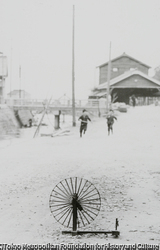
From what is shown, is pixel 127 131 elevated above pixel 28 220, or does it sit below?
above

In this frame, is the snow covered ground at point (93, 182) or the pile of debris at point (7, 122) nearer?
the snow covered ground at point (93, 182)

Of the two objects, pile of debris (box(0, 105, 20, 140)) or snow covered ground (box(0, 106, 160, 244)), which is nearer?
snow covered ground (box(0, 106, 160, 244))

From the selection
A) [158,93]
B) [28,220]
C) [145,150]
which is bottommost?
[28,220]

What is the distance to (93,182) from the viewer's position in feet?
15.9

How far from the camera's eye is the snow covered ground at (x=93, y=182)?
11.2 feet

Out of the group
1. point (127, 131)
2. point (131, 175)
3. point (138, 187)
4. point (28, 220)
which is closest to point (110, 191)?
point (138, 187)

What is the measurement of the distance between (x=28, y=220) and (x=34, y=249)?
85cm

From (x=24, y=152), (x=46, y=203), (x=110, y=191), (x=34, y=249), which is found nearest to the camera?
(x=34, y=249)

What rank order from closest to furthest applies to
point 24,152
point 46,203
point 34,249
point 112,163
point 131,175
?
point 34,249 < point 46,203 < point 131,175 < point 112,163 < point 24,152

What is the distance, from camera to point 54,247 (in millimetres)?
2990

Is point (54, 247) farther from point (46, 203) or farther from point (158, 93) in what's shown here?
point (158, 93)

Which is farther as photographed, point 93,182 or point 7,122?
point 7,122

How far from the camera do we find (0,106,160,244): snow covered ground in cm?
342

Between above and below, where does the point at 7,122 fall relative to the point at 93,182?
below
